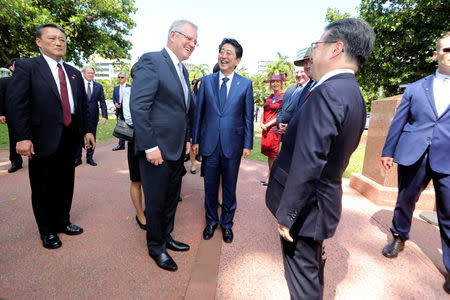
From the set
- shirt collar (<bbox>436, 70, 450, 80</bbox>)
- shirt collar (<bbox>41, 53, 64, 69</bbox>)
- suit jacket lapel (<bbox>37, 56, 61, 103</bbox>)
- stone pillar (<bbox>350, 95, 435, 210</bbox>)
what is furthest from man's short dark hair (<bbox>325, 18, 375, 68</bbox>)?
stone pillar (<bbox>350, 95, 435, 210</bbox>)

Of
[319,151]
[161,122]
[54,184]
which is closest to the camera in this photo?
[319,151]

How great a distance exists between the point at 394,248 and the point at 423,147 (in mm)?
1202

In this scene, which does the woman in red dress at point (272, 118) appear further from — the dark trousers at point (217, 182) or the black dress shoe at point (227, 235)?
the black dress shoe at point (227, 235)

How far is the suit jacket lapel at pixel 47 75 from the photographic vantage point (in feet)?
8.22

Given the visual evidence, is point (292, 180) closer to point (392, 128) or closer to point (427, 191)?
point (392, 128)

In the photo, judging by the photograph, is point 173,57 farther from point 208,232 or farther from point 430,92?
point 430,92

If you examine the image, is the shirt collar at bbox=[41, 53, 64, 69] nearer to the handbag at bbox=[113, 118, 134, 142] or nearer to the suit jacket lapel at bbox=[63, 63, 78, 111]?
the suit jacket lapel at bbox=[63, 63, 78, 111]

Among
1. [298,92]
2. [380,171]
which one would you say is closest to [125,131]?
[298,92]

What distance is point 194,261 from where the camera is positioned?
2531 mm

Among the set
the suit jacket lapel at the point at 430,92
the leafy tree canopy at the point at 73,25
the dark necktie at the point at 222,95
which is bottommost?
the dark necktie at the point at 222,95

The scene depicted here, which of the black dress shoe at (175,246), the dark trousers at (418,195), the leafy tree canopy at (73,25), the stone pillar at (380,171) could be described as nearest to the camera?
the dark trousers at (418,195)

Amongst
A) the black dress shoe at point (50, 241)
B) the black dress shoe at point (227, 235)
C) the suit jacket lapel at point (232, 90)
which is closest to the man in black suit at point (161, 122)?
the suit jacket lapel at point (232, 90)

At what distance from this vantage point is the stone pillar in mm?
4066

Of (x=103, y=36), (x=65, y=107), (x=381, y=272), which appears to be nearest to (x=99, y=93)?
(x=65, y=107)
